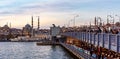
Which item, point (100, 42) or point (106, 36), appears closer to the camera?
point (106, 36)

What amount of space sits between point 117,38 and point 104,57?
1124cm

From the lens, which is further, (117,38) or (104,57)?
(104,57)

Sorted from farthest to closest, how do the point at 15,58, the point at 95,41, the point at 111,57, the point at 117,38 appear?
the point at 15,58 → the point at 95,41 → the point at 111,57 → the point at 117,38

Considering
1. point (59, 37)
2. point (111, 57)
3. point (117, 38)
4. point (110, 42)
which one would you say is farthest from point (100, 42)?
point (59, 37)

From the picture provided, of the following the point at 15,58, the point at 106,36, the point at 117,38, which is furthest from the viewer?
the point at 15,58

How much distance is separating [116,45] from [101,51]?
56.4 ft

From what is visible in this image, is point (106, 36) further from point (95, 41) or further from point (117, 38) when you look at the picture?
point (95, 41)

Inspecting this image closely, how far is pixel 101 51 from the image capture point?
5453cm

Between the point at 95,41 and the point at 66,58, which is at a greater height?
the point at 95,41

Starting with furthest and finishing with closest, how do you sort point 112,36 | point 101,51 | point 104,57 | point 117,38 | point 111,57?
point 101,51, point 104,57, point 111,57, point 112,36, point 117,38

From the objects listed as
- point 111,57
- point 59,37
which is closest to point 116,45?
point 111,57

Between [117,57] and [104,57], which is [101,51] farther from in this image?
[117,57]

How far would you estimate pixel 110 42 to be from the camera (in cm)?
4003

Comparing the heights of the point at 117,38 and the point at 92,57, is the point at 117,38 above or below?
above
